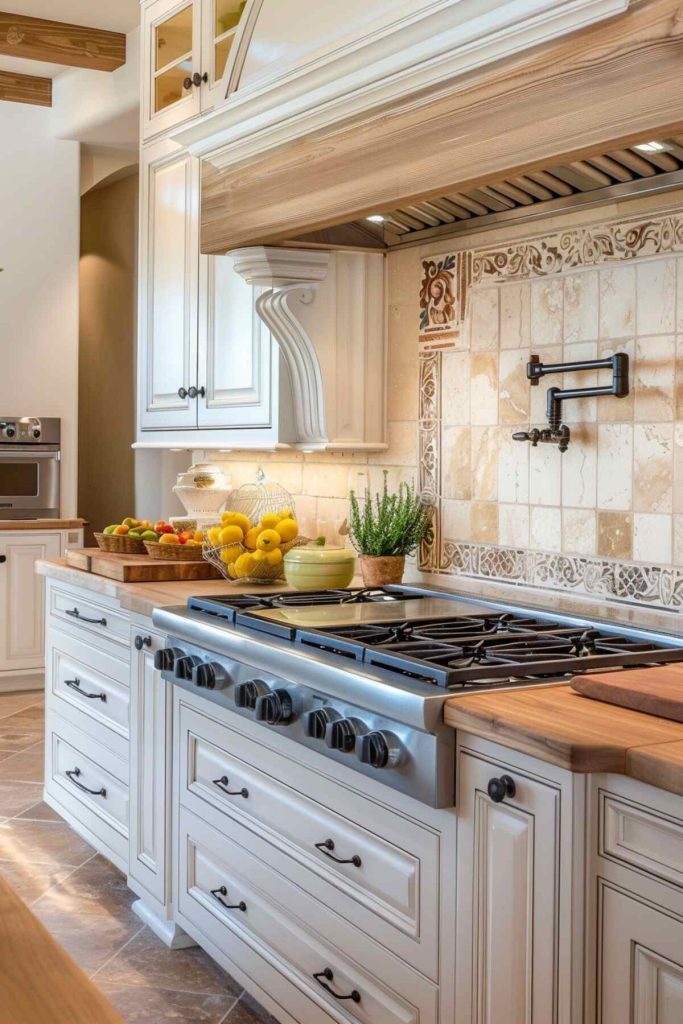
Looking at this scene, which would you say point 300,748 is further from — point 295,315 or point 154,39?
point 154,39

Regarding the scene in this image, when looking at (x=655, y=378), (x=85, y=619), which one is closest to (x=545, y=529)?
(x=655, y=378)

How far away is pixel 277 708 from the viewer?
2.09 m

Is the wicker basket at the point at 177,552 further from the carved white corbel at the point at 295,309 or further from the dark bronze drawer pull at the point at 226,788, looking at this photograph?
the dark bronze drawer pull at the point at 226,788

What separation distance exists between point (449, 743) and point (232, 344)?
190cm

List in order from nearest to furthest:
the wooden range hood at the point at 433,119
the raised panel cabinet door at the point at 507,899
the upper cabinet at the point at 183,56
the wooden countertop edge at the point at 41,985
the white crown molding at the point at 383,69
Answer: the wooden countertop edge at the point at 41,985 → the raised panel cabinet door at the point at 507,899 → the wooden range hood at the point at 433,119 → the white crown molding at the point at 383,69 → the upper cabinet at the point at 183,56

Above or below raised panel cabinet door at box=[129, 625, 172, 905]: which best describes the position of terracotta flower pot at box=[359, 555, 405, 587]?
above

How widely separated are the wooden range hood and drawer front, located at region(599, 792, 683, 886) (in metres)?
0.99

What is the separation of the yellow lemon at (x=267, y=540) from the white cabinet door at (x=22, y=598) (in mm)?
2910

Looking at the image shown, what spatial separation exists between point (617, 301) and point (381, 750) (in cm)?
116

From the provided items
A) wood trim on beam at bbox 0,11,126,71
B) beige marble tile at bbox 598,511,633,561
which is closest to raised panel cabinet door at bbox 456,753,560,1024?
beige marble tile at bbox 598,511,633,561

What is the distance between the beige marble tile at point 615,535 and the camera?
2.41 m

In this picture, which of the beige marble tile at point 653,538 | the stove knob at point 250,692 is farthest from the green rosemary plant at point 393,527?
the stove knob at point 250,692

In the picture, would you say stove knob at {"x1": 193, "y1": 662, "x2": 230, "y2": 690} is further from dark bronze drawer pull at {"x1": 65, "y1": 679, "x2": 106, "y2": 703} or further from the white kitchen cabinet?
the white kitchen cabinet

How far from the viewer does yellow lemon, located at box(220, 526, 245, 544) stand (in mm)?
3016
